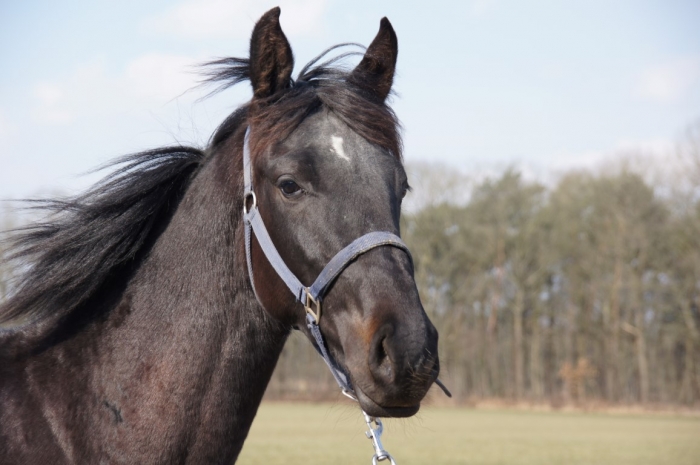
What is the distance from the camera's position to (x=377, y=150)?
3.21 meters

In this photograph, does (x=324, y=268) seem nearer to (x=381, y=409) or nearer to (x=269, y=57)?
(x=381, y=409)

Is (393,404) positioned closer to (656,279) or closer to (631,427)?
(631,427)

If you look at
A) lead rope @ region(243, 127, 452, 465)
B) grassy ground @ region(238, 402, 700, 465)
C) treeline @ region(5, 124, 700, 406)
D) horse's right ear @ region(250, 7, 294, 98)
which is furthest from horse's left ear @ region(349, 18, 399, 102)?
treeline @ region(5, 124, 700, 406)

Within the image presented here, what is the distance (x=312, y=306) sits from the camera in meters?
3.01

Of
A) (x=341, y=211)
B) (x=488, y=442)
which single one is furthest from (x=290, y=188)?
(x=488, y=442)

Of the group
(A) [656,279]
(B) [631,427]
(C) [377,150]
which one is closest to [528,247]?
(A) [656,279]

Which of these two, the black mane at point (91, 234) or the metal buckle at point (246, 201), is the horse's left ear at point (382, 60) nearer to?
the metal buckle at point (246, 201)

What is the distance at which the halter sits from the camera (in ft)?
9.48

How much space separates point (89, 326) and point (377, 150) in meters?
1.64

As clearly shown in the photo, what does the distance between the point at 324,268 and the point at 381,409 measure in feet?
2.05

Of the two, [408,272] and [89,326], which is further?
[89,326]

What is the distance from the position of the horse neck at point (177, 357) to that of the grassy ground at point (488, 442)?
11.5 meters

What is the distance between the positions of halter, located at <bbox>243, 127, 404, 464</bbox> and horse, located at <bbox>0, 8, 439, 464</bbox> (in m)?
0.03

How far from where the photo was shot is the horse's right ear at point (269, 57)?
128 inches
